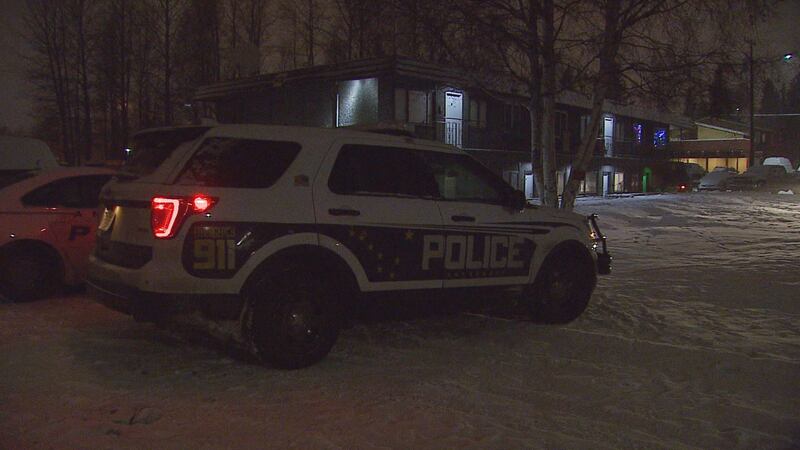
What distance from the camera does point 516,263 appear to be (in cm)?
661

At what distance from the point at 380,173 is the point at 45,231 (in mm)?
4255

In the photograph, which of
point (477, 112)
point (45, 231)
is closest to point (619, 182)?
point (477, 112)

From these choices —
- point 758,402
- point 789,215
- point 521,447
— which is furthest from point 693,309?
point 789,215

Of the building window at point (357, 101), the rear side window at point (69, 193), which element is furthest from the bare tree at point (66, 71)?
the rear side window at point (69, 193)

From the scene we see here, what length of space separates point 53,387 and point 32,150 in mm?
9388

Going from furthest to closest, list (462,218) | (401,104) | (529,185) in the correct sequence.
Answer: (529,185) < (401,104) < (462,218)

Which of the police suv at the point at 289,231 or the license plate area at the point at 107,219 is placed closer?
the police suv at the point at 289,231

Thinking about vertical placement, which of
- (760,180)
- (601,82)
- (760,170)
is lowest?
(760,180)

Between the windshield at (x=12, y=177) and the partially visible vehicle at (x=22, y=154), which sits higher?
the partially visible vehicle at (x=22, y=154)

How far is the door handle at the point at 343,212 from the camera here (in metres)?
5.34

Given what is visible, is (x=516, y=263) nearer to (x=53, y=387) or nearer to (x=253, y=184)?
(x=253, y=184)

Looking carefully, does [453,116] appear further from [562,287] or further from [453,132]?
[562,287]

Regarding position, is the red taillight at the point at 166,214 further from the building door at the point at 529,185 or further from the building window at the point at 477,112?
the building door at the point at 529,185

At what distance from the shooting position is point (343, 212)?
539 cm
